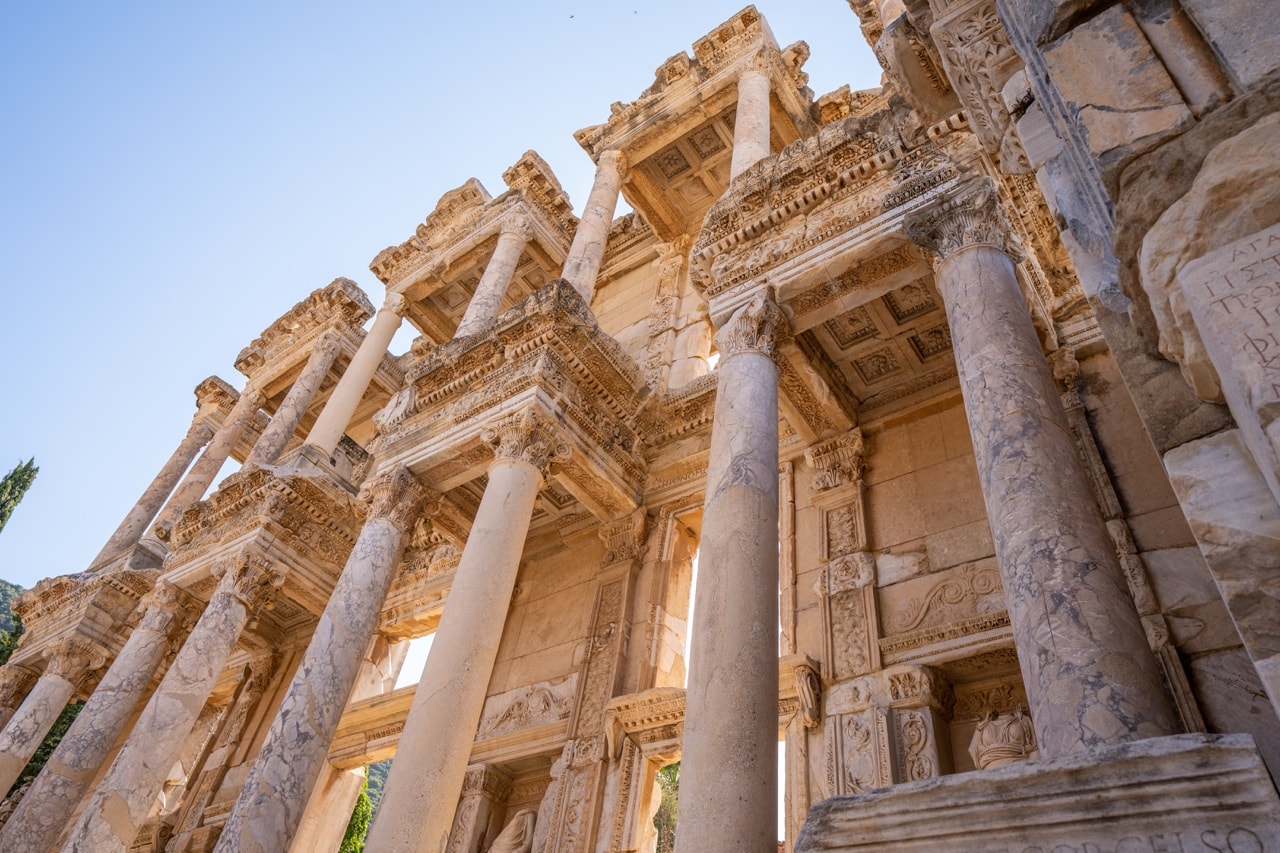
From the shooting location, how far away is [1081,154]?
2840 mm

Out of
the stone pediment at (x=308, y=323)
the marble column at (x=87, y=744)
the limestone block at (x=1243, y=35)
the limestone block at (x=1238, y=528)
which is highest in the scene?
the stone pediment at (x=308, y=323)

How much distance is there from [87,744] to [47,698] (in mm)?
3729

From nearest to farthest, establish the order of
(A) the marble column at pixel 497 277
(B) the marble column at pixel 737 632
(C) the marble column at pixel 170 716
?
(B) the marble column at pixel 737 632
(C) the marble column at pixel 170 716
(A) the marble column at pixel 497 277

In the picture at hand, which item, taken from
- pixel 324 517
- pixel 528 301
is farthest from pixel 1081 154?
pixel 324 517

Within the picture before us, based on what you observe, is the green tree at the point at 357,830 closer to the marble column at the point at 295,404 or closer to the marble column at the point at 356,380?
the marble column at the point at 295,404

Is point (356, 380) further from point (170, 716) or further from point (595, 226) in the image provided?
point (170, 716)

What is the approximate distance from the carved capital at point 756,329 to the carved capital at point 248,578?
8361mm

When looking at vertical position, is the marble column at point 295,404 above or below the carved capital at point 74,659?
above

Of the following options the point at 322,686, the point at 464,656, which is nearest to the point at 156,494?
the point at 322,686

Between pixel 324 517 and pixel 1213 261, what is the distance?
13515mm

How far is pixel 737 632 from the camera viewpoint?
609 centimetres

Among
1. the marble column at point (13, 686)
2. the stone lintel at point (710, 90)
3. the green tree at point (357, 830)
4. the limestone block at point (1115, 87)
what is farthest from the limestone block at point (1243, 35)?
the green tree at point (357, 830)

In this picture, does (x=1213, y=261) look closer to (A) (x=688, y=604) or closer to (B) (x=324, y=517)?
(A) (x=688, y=604)

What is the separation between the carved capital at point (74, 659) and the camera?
1496 centimetres
